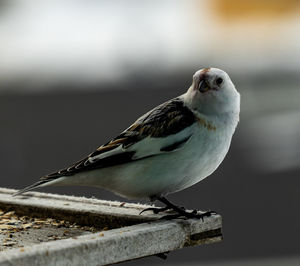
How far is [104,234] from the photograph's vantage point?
4.22 meters

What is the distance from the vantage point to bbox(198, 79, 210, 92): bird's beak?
5.02 metres

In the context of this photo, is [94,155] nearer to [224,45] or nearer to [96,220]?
[96,220]

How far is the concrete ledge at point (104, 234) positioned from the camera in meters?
3.85

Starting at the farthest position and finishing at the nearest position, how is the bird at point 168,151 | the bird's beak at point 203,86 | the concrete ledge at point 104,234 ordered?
the bird's beak at point 203,86 → the bird at point 168,151 → the concrete ledge at point 104,234

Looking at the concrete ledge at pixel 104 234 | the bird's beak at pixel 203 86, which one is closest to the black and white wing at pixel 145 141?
the bird's beak at pixel 203 86

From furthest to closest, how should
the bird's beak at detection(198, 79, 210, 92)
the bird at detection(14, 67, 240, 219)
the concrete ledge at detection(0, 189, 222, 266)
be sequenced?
the bird's beak at detection(198, 79, 210, 92), the bird at detection(14, 67, 240, 219), the concrete ledge at detection(0, 189, 222, 266)

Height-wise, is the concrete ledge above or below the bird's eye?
below

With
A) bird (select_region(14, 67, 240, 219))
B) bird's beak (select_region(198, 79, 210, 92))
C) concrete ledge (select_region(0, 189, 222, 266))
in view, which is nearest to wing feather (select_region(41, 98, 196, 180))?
bird (select_region(14, 67, 240, 219))

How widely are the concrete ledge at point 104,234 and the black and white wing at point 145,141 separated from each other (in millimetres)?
279

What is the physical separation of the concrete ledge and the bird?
0.54 ft

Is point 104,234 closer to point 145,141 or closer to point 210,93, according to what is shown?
point 145,141

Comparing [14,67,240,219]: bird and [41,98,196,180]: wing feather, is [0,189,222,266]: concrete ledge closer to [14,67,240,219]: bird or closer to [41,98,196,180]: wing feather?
[14,67,240,219]: bird

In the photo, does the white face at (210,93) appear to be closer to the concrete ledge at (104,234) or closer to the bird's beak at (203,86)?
the bird's beak at (203,86)

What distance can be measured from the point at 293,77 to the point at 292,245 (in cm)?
1029
